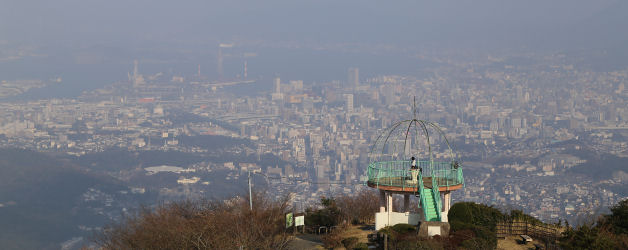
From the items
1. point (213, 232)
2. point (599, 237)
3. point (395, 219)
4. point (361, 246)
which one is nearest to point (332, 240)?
point (361, 246)

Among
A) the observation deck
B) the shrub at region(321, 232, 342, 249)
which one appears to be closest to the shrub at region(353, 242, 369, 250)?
the shrub at region(321, 232, 342, 249)

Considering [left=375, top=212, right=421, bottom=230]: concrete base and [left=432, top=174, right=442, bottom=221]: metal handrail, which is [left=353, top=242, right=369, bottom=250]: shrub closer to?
[left=375, top=212, right=421, bottom=230]: concrete base

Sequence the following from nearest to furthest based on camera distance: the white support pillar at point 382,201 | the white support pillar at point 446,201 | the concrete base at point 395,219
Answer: the white support pillar at point 446,201 → the concrete base at point 395,219 → the white support pillar at point 382,201

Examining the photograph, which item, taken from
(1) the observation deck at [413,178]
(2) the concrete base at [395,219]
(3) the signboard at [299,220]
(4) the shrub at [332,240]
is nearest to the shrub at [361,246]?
(4) the shrub at [332,240]

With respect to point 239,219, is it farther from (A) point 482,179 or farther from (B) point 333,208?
(A) point 482,179

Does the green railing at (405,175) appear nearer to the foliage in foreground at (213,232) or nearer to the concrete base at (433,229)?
the concrete base at (433,229)

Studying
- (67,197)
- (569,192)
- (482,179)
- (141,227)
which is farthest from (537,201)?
(141,227)
